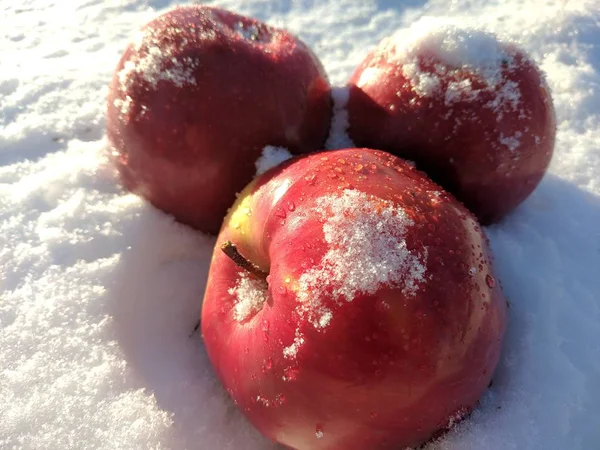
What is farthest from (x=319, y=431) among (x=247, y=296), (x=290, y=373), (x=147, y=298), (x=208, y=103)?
(x=208, y=103)

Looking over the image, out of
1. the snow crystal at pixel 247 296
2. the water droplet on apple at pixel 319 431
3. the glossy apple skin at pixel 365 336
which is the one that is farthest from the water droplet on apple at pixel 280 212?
the water droplet on apple at pixel 319 431

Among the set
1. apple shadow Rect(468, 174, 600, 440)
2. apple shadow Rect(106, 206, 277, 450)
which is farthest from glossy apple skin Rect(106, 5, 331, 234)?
apple shadow Rect(468, 174, 600, 440)

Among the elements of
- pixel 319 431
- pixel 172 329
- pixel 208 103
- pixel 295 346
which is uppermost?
pixel 208 103

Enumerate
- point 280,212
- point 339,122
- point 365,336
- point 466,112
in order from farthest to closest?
1. point 339,122
2. point 466,112
3. point 280,212
4. point 365,336

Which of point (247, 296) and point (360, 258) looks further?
point (247, 296)

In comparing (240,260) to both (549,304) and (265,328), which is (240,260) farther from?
(549,304)

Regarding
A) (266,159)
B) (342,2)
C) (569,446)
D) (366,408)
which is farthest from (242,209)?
(342,2)

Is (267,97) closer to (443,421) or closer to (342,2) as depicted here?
(443,421)
